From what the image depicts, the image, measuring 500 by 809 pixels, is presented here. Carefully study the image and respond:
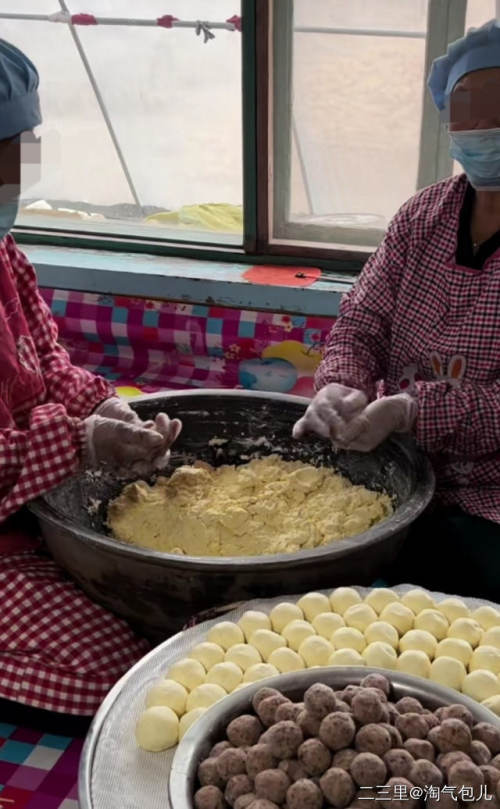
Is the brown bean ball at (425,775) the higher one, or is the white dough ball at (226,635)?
the brown bean ball at (425,775)

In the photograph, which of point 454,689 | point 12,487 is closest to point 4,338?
point 12,487

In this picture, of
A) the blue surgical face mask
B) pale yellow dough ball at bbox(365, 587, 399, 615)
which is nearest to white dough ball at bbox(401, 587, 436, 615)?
pale yellow dough ball at bbox(365, 587, 399, 615)

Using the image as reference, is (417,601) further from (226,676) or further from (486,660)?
(226,676)

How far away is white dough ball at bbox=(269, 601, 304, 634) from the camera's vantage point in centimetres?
131

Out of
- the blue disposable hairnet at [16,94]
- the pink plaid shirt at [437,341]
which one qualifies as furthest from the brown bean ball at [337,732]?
the blue disposable hairnet at [16,94]

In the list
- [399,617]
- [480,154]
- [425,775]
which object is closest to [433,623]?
[399,617]

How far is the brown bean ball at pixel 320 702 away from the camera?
40.0 inches

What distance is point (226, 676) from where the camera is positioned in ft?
3.92

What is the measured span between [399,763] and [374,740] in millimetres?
33

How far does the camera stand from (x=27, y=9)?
→ 2982 mm

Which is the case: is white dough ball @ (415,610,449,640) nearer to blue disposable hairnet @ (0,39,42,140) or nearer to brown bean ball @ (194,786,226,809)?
brown bean ball @ (194,786,226,809)

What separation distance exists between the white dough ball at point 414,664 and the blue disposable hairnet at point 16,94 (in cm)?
104

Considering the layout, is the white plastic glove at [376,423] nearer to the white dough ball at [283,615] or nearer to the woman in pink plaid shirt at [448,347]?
the woman in pink plaid shirt at [448,347]

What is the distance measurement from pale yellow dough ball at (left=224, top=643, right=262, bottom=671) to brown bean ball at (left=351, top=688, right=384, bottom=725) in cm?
23
